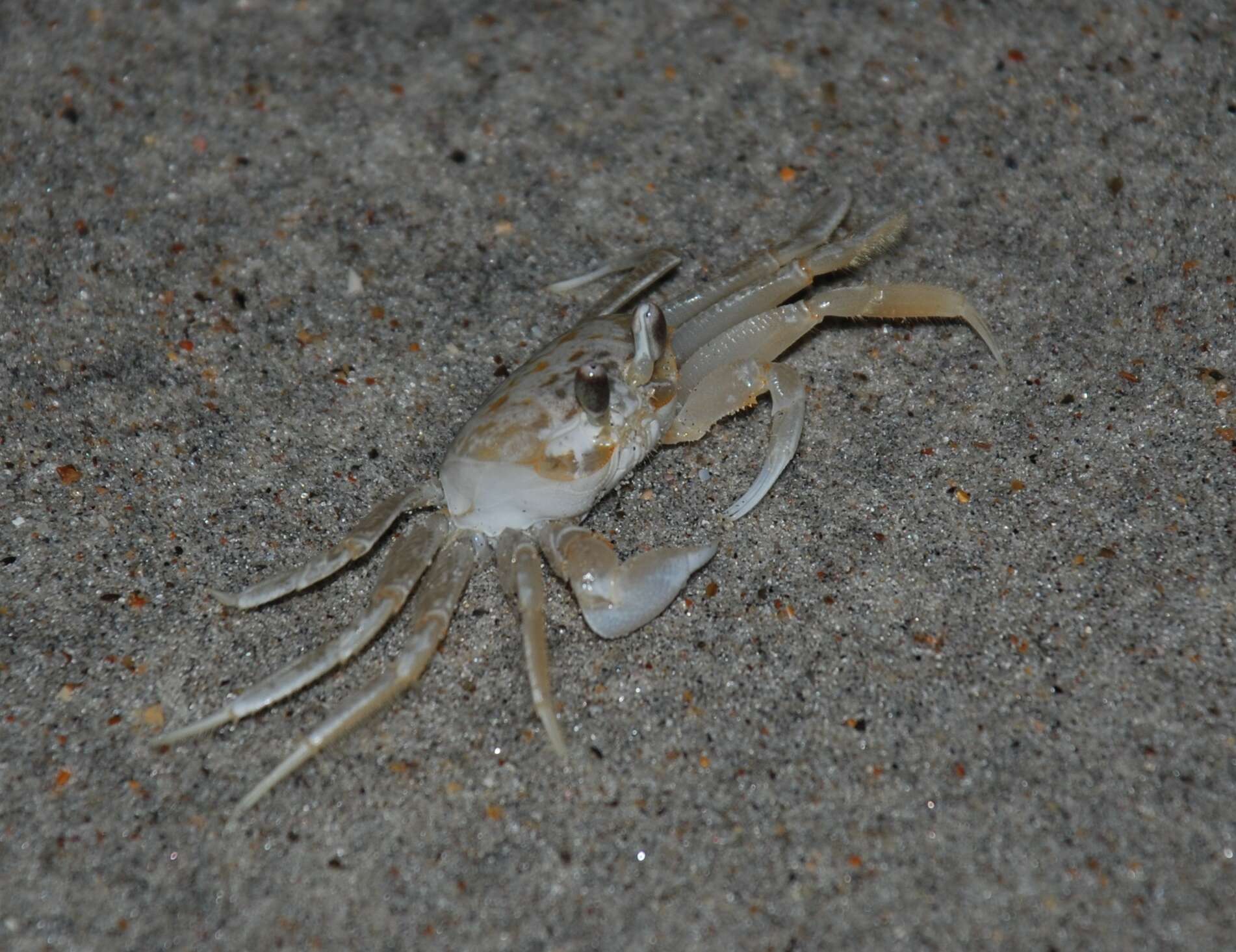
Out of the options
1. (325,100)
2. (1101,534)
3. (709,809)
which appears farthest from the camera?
(325,100)

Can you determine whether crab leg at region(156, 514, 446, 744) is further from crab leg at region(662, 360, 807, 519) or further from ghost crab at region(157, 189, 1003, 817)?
crab leg at region(662, 360, 807, 519)

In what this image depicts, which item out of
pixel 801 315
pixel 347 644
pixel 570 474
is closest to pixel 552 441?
pixel 570 474

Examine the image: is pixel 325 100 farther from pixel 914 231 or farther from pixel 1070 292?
pixel 1070 292

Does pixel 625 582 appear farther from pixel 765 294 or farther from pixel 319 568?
pixel 765 294

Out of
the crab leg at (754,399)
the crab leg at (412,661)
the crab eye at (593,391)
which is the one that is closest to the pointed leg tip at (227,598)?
the crab leg at (412,661)

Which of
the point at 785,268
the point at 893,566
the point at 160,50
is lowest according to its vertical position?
the point at 893,566

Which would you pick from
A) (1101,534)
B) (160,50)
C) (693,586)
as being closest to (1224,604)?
(1101,534)

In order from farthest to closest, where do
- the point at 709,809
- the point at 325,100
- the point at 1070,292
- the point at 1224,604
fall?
the point at 325,100 → the point at 1070,292 → the point at 1224,604 → the point at 709,809

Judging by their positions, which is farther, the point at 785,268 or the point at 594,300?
the point at 594,300
